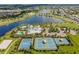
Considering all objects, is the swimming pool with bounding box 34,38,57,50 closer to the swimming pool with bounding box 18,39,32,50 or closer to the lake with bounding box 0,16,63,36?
the swimming pool with bounding box 18,39,32,50

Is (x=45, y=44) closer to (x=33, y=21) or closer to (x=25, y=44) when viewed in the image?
(x=25, y=44)

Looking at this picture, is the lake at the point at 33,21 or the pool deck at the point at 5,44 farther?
the lake at the point at 33,21

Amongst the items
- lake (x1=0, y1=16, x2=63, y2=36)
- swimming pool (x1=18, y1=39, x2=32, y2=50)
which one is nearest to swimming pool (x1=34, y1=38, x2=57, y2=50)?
swimming pool (x1=18, y1=39, x2=32, y2=50)

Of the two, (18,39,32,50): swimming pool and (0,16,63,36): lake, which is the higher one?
(0,16,63,36): lake

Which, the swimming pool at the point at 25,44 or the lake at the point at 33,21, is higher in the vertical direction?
the lake at the point at 33,21

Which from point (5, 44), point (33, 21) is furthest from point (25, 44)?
point (33, 21)

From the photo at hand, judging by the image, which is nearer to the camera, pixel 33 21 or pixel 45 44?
pixel 45 44

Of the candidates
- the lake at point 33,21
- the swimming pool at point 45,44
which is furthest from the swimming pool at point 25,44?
the lake at point 33,21

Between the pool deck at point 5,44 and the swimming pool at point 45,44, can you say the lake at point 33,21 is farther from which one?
the swimming pool at point 45,44
